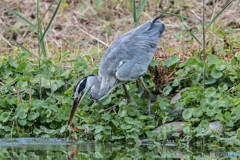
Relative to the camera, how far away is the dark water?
464 cm

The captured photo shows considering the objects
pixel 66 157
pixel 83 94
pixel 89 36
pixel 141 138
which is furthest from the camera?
pixel 89 36

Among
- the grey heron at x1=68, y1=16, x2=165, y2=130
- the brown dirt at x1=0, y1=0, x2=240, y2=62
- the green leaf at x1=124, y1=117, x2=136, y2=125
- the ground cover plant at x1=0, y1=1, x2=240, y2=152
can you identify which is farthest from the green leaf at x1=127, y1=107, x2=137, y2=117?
the brown dirt at x1=0, y1=0, x2=240, y2=62

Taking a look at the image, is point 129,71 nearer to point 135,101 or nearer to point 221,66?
point 135,101

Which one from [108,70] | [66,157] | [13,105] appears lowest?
[66,157]

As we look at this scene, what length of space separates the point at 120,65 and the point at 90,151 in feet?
5.69

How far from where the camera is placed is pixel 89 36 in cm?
945

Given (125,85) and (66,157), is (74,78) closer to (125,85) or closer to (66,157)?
(125,85)

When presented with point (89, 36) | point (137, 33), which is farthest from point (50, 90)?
point (89, 36)

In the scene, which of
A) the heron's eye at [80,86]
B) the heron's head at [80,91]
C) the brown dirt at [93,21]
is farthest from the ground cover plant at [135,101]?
the brown dirt at [93,21]

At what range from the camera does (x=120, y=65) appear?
635 centimetres

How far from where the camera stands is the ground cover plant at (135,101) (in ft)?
18.1

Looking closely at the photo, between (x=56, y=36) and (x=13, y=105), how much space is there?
3543 mm

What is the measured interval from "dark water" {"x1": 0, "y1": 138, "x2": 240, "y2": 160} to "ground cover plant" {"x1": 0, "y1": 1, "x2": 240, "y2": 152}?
0.80ft

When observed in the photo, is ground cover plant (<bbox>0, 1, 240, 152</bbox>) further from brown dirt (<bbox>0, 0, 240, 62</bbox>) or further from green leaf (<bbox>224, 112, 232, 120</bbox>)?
brown dirt (<bbox>0, 0, 240, 62</bbox>)
